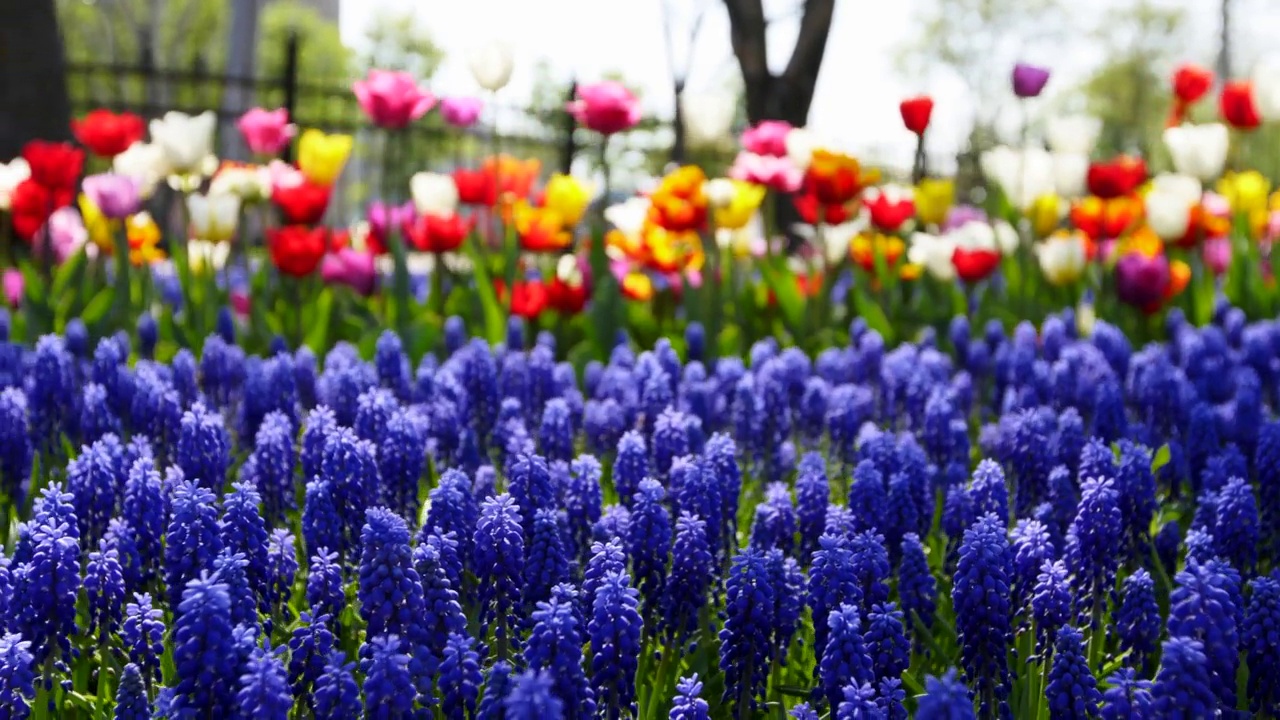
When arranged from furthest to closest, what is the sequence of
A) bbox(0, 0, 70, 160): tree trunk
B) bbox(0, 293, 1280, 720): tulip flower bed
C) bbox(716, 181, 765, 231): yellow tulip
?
bbox(0, 0, 70, 160): tree trunk < bbox(716, 181, 765, 231): yellow tulip < bbox(0, 293, 1280, 720): tulip flower bed

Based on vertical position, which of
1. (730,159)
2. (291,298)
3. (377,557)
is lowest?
(377,557)

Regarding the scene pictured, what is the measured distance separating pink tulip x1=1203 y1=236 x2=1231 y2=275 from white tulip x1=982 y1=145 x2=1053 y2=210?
1193mm

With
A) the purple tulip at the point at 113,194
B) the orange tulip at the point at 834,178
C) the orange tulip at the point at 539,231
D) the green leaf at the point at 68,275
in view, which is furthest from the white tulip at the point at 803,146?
the green leaf at the point at 68,275

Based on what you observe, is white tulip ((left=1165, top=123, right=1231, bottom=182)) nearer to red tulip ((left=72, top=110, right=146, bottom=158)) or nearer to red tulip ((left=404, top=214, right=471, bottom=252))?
red tulip ((left=404, top=214, right=471, bottom=252))

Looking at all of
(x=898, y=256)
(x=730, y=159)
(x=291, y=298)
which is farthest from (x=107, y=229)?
(x=730, y=159)

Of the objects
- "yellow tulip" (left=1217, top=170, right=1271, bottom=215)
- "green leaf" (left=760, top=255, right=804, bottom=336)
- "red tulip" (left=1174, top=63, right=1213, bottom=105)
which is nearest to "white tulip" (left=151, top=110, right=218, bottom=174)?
"green leaf" (left=760, top=255, right=804, bottom=336)

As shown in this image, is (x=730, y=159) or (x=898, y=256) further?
(x=730, y=159)

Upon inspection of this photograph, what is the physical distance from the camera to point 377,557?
1651 mm

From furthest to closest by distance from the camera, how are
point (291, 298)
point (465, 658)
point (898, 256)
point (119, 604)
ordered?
point (898, 256) < point (291, 298) < point (119, 604) < point (465, 658)

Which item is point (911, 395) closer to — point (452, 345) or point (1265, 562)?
point (1265, 562)

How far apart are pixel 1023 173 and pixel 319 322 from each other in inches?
133

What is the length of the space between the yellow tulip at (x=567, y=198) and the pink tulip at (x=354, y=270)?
835 mm

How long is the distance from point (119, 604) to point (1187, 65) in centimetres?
652

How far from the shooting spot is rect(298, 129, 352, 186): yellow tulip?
5.91 m
